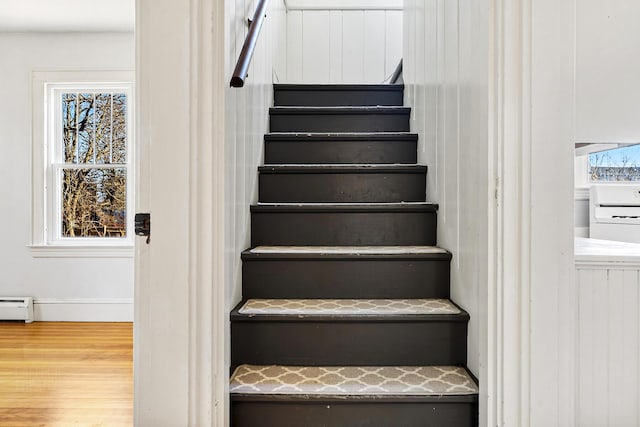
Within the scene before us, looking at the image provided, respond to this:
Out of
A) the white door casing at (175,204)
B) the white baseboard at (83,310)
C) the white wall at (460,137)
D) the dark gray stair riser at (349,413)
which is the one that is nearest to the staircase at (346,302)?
the dark gray stair riser at (349,413)

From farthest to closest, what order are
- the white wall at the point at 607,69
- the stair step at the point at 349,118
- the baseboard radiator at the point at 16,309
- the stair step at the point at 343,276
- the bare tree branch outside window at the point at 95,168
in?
the bare tree branch outside window at the point at 95,168, the baseboard radiator at the point at 16,309, the stair step at the point at 349,118, the stair step at the point at 343,276, the white wall at the point at 607,69

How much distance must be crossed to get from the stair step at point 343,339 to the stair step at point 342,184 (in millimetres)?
844

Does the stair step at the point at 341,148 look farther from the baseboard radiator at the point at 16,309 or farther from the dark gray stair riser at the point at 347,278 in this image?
the baseboard radiator at the point at 16,309

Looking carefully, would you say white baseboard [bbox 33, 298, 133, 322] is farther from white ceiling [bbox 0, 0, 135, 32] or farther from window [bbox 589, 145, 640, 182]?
window [bbox 589, 145, 640, 182]

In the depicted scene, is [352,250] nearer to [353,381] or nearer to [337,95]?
[353,381]

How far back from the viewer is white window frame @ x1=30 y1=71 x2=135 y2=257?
11.7 feet

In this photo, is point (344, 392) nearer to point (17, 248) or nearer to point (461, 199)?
point (461, 199)

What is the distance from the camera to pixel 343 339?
5.02 ft

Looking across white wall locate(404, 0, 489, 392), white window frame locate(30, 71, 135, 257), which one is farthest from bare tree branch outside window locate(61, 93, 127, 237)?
white wall locate(404, 0, 489, 392)

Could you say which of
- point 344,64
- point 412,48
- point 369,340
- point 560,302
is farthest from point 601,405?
point 344,64

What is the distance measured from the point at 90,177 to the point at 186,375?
3.26 metres

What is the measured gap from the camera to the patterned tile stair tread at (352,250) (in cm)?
176

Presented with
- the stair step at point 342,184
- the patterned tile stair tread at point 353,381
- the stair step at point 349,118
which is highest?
the stair step at point 349,118

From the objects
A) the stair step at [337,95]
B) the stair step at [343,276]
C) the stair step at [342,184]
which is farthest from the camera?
→ the stair step at [337,95]
